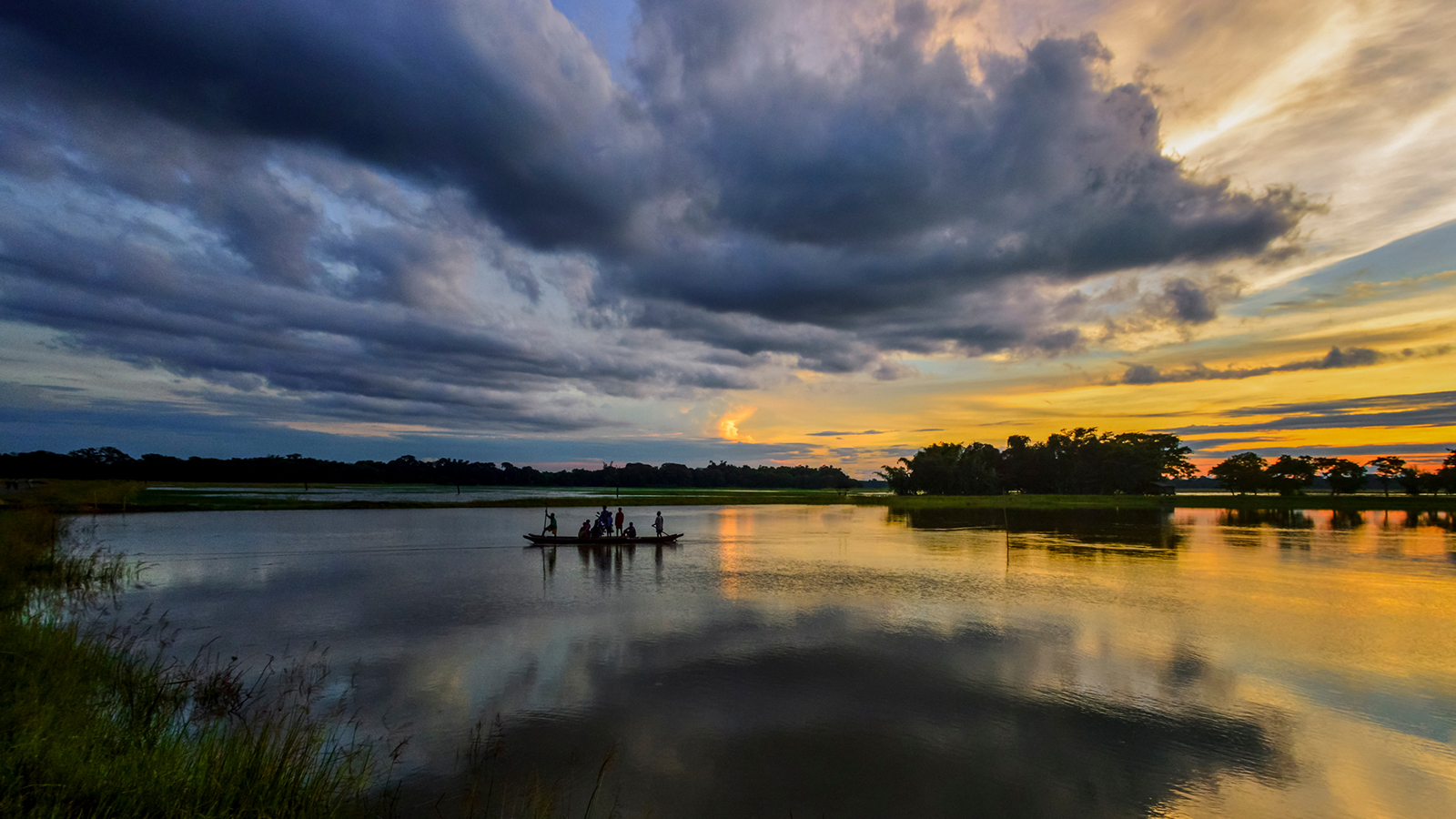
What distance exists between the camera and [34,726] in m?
7.69

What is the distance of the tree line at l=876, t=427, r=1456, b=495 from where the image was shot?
130250mm

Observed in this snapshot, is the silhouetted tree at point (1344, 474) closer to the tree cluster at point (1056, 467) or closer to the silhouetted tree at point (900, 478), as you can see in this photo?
the tree cluster at point (1056, 467)

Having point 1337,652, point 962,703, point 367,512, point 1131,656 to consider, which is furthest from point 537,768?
point 367,512

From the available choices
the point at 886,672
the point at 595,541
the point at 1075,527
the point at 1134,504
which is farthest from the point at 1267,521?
the point at 886,672

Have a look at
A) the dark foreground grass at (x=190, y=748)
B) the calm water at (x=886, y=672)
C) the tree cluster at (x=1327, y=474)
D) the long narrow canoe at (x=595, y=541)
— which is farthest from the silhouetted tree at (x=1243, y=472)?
the dark foreground grass at (x=190, y=748)

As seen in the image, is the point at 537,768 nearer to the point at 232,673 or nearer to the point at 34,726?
the point at 34,726

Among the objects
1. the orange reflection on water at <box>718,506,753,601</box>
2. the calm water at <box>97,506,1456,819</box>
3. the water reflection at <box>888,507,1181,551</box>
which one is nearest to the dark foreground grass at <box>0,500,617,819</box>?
the calm water at <box>97,506,1456,819</box>

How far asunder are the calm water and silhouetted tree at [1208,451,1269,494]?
131 m

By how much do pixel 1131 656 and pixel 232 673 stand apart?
70.7ft

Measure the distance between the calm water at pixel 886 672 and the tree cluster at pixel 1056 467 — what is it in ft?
329

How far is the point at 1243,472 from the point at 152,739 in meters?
181

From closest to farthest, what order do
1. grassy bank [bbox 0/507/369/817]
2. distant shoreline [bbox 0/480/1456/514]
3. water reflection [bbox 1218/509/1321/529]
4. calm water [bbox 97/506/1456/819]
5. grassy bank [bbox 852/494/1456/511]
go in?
grassy bank [bbox 0/507/369/817], calm water [bbox 97/506/1456/819], distant shoreline [bbox 0/480/1456/514], water reflection [bbox 1218/509/1321/529], grassy bank [bbox 852/494/1456/511]

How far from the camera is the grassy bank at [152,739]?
6418 millimetres

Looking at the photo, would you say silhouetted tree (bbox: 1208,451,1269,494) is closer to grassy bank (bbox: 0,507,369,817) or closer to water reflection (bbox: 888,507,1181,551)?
water reflection (bbox: 888,507,1181,551)
